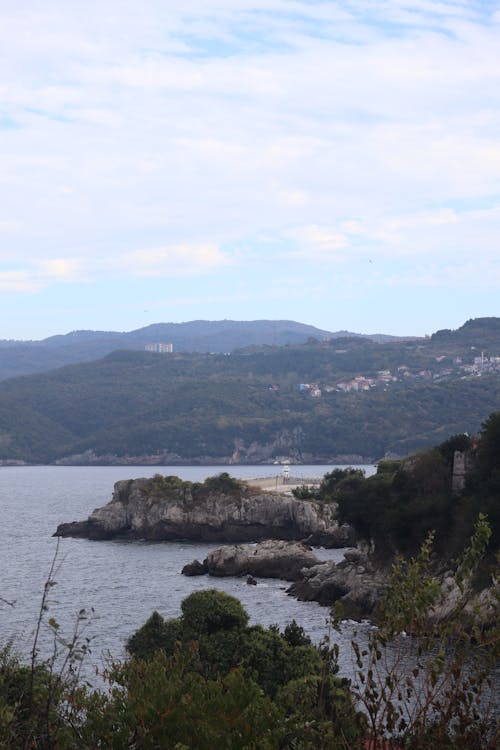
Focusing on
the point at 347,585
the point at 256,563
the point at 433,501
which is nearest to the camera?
the point at 433,501

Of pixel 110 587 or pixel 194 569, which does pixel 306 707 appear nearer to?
pixel 110 587

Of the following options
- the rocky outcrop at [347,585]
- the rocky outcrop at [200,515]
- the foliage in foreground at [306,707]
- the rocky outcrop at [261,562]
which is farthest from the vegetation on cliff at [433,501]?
the foliage in foreground at [306,707]

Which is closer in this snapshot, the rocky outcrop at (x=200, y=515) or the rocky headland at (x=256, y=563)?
the rocky headland at (x=256, y=563)

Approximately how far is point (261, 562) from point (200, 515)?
2501cm

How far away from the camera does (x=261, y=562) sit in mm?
71812

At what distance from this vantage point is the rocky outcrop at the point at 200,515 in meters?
93.8

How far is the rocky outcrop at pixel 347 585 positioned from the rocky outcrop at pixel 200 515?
27717mm

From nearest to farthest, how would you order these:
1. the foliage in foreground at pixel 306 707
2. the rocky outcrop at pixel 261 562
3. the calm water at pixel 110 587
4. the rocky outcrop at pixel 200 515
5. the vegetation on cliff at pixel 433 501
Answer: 1. the foliage in foreground at pixel 306 707
2. the calm water at pixel 110 587
3. the vegetation on cliff at pixel 433 501
4. the rocky outcrop at pixel 261 562
5. the rocky outcrop at pixel 200 515

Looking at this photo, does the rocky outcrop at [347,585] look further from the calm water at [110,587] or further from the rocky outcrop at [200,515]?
the rocky outcrop at [200,515]

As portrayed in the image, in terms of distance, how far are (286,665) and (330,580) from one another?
26.7 metres

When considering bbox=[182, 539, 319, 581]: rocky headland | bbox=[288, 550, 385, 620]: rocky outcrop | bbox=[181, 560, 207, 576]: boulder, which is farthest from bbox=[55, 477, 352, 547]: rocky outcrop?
bbox=[288, 550, 385, 620]: rocky outcrop

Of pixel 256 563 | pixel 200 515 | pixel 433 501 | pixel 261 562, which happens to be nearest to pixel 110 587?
pixel 256 563

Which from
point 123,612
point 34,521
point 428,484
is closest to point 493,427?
point 428,484

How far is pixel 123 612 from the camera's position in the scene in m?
55.2
